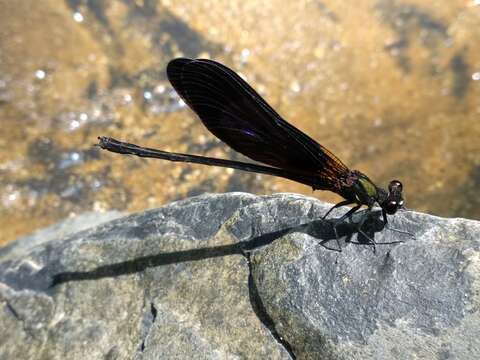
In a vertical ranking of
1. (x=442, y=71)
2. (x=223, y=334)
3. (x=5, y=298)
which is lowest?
(x=5, y=298)

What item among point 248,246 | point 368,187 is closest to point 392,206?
point 368,187

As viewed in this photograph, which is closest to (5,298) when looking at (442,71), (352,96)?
(352,96)

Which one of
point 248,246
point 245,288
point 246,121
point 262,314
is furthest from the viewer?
point 246,121

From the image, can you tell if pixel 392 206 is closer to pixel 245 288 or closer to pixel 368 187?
pixel 368 187

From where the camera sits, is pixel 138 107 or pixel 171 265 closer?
pixel 171 265

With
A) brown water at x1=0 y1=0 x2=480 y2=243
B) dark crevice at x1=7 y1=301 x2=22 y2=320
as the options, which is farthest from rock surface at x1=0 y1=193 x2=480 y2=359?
brown water at x1=0 y1=0 x2=480 y2=243

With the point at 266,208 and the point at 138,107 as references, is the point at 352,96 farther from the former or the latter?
the point at 266,208
